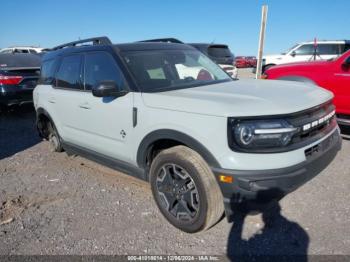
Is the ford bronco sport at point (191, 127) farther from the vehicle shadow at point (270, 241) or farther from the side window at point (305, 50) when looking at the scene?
the side window at point (305, 50)

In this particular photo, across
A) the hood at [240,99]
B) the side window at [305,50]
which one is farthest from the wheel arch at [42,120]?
the side window at [305,50]

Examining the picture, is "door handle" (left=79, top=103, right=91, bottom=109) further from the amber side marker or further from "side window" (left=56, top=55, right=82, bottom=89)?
the amber side marker

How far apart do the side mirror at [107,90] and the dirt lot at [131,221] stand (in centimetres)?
130

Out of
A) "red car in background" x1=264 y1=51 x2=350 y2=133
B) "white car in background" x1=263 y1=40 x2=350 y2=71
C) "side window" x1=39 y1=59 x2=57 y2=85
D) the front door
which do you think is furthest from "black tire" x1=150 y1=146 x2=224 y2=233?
"white car in background" x1=263 y1=40 x2=350 y2=71

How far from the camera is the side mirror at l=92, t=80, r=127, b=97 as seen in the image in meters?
3.11

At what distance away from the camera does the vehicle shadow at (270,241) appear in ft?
8.49

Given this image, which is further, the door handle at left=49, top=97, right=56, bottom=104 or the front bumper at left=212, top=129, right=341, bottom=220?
the door handle at left=49, top=97, right=56, bottom=104

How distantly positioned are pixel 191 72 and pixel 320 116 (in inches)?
64.6

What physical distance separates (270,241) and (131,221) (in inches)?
55.0

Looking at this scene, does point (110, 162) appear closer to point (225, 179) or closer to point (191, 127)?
point (191, 127)

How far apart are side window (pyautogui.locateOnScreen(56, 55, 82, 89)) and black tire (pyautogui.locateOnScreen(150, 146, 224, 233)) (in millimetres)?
1803

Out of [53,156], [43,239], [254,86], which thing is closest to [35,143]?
[53,156]

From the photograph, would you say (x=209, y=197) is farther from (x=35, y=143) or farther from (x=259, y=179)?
(x=35, y=143)

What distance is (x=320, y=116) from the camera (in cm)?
285
